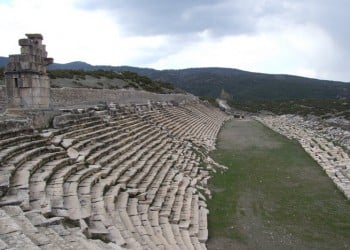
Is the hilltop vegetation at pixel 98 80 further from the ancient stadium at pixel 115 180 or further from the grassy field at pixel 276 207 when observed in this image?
the grassy field at pixel 276 207

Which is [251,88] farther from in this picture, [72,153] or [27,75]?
[72,153]

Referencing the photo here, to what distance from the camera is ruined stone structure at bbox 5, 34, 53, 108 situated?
1554cm

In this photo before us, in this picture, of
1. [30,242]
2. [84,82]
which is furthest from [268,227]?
[84,82]

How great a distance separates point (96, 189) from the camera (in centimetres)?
940

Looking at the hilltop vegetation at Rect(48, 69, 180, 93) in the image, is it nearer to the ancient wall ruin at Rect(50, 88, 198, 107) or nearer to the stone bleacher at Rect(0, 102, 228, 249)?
the ancient wall ruin at Rect(50, 88, 198, 107)

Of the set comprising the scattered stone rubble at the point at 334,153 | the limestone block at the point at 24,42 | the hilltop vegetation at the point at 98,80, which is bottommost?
the scattered stone rubble at the point at 334,153

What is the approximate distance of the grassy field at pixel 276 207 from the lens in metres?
10.1

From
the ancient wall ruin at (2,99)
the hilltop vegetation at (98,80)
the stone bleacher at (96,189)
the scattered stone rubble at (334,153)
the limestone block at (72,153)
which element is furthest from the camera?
the hilltop vegetation at (98,80)

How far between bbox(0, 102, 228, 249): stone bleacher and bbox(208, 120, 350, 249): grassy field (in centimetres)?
63

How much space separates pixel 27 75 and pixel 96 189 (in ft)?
25.7

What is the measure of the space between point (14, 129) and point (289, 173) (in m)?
10.9

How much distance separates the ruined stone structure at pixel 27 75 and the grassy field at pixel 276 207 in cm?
731

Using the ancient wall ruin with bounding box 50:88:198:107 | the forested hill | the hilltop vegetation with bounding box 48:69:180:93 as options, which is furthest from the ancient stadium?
the forested hill

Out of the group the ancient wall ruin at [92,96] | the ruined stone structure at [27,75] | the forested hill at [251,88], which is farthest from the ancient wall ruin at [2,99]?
the forested hill at [251,88]
